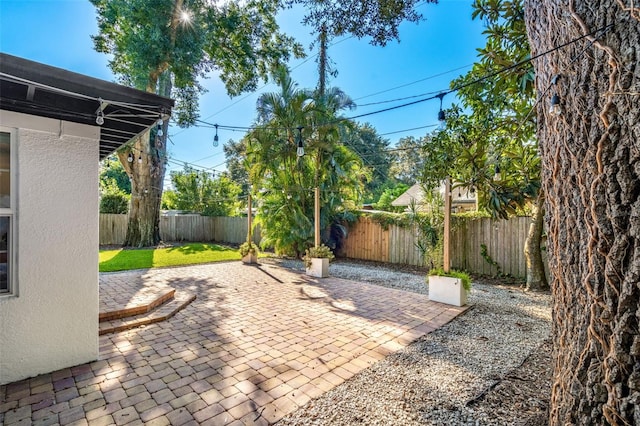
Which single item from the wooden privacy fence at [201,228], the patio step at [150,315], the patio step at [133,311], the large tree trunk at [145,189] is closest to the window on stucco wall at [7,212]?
the patio step at [150,315]

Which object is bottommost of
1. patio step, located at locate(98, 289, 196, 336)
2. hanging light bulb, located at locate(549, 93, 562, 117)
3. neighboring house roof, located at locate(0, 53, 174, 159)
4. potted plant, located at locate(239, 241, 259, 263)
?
patio step, located at locate(98, 289, 196, 336)

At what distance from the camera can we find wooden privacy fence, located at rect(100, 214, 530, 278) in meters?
7.25

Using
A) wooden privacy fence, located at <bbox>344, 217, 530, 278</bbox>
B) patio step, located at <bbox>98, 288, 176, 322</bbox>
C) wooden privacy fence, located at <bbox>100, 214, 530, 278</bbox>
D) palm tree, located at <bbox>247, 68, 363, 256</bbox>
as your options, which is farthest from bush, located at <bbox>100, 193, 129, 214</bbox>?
patio step, located at <bbox>98, 288, 176, 322</bbox>

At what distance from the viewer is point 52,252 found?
2.74 metres

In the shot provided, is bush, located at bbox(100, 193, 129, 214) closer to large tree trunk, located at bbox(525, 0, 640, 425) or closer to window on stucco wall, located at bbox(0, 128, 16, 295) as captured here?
window on stucco wall, located at bbox(0, 128, 16, 295)

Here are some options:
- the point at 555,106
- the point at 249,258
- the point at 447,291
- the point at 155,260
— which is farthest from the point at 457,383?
the point at 155,260

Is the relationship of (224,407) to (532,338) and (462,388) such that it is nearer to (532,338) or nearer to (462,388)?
(462,388)

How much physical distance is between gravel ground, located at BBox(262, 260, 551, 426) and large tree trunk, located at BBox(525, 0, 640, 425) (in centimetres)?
66

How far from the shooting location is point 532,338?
3725mm

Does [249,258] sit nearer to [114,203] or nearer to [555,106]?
[555,106]

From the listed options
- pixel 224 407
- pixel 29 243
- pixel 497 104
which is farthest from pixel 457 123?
pixel 29 243

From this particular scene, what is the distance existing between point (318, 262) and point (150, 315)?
4.02 metres

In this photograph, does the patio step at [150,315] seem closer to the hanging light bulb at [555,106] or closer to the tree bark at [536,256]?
the hanging light bulb at [555,106]

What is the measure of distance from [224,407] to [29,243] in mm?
2221
